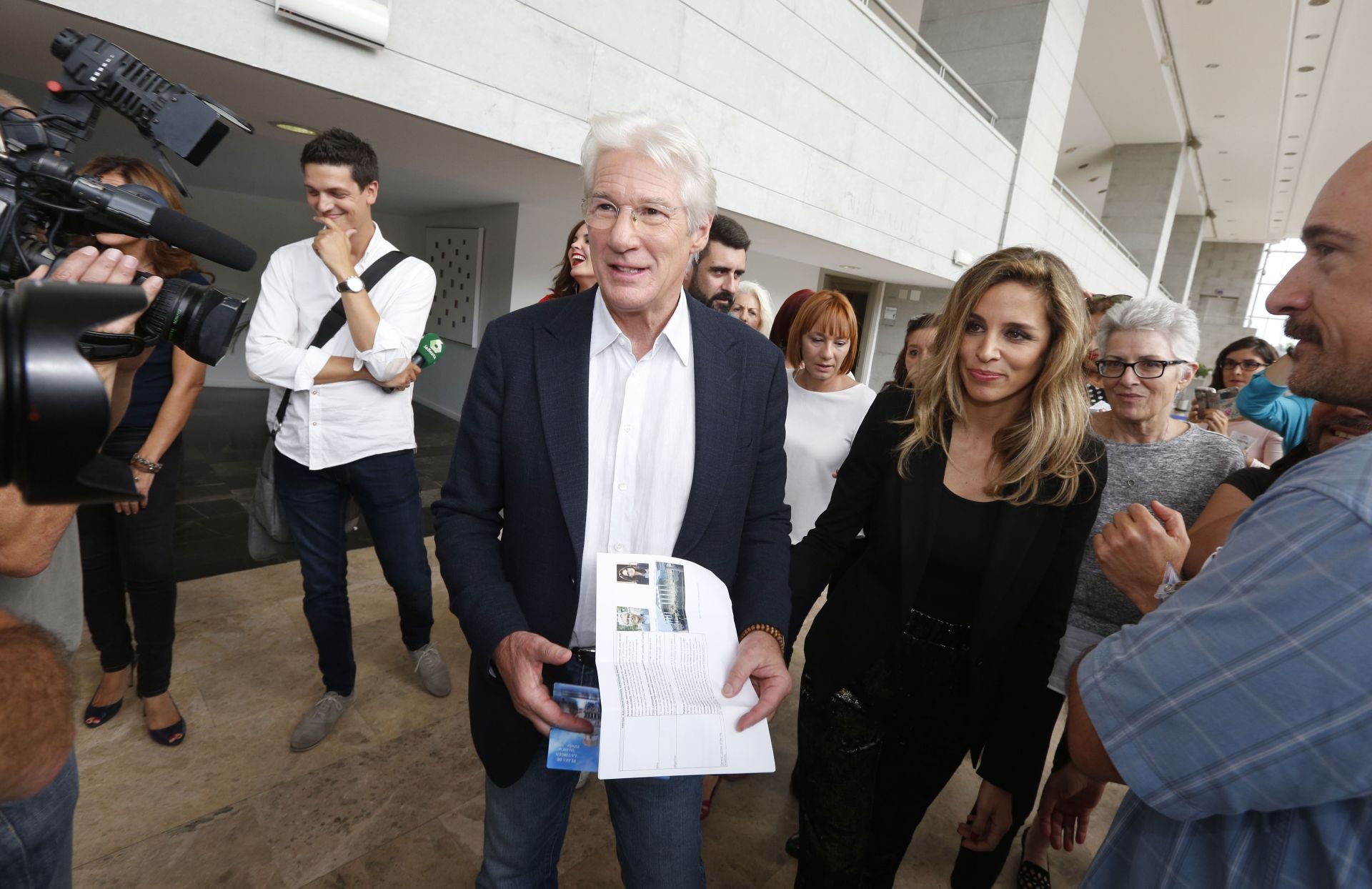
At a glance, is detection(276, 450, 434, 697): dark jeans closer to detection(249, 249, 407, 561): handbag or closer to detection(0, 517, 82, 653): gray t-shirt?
detection(249, 249, 407, 561): handbag

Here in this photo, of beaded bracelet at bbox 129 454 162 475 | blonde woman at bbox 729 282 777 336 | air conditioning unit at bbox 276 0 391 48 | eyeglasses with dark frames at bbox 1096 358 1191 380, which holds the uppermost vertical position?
air conditioning unit at bbox 276 0 391 48

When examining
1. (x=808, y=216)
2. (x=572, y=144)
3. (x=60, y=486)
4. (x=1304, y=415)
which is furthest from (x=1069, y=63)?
(x=60, y=486)

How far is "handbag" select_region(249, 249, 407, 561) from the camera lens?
208 cm

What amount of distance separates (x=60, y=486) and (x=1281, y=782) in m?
1.14

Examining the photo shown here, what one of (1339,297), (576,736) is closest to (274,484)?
(576,736)

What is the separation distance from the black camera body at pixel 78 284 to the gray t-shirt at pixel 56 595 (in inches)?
15.2

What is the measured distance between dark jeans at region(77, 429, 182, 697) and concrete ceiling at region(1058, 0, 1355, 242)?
43.7 ft

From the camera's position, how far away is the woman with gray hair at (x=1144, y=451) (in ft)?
5.88

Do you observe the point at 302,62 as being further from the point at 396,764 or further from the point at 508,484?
the point at 396,764

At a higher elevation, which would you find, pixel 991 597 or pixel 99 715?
pixel 991 597

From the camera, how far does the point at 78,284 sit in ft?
1.57

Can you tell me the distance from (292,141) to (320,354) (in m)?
3.21

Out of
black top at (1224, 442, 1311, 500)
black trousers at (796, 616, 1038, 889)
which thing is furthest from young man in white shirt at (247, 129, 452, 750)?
black top at (1224, 442, 1311, 500)

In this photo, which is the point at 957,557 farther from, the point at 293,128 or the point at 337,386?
the point at 293,128
